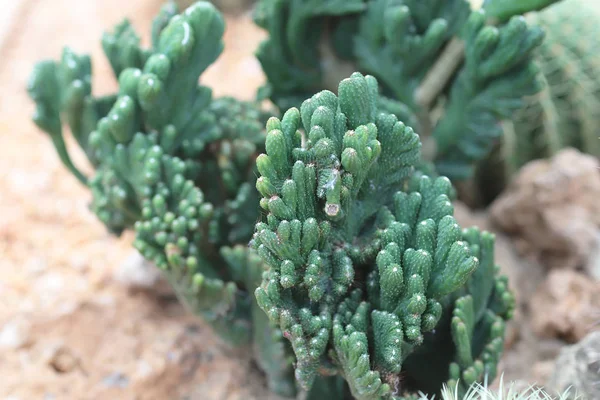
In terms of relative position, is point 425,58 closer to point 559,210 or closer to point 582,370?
point 559,210

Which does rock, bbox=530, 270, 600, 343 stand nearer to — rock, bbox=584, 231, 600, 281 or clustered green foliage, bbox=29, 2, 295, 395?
rock, bbox=584, 231, 600, 281

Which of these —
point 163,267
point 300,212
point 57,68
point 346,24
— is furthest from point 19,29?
point 300,212

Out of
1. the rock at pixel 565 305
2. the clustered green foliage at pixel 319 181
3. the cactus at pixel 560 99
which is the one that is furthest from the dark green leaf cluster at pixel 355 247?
the cactus at pixel 560 99

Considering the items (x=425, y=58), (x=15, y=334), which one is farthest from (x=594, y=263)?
(x=15, y=334)

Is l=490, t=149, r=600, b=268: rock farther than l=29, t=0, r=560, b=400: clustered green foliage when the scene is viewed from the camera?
Yes

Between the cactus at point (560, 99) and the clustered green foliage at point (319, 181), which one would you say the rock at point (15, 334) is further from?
the cactus at point (560, 99)

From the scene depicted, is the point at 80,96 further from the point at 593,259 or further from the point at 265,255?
the point at 593,259

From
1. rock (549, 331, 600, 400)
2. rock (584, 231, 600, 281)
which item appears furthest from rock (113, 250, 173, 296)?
rock (584, 231, 600, 281)
